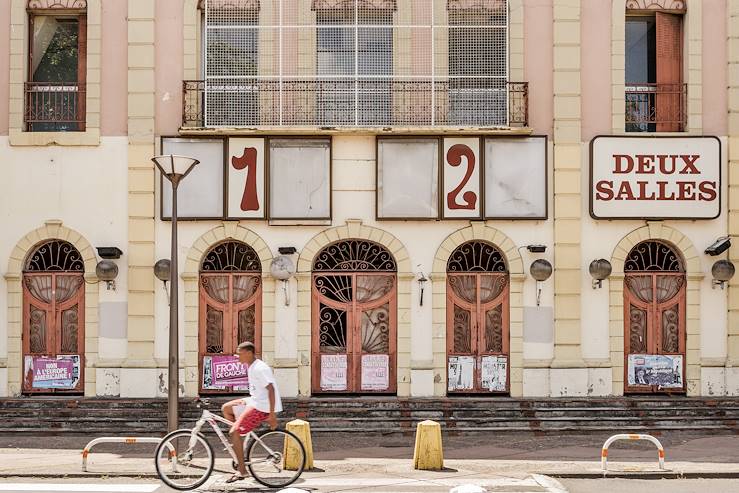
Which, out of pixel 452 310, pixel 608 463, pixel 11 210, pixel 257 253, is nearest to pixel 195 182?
pixel 257 253

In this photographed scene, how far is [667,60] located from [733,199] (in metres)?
3.00

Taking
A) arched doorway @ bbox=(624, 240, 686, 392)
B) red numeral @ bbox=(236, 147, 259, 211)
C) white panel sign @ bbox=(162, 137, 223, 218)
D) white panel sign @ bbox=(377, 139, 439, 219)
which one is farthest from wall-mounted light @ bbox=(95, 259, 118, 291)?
arched doorway @ bbox=(624, 240, 686, 392)

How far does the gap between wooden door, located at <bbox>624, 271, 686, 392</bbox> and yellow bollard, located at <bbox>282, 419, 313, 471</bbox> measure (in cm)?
838

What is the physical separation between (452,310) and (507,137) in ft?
11.3

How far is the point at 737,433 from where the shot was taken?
19.4m

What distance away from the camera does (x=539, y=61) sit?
21234mm

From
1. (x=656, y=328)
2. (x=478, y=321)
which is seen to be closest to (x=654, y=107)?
(x=656, y=328)

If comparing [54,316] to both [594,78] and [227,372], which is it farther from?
[594,78]

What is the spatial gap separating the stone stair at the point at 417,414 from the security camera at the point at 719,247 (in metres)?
2.73

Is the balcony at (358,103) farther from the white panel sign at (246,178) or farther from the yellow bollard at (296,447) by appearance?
the yellow bollard at (296,447)

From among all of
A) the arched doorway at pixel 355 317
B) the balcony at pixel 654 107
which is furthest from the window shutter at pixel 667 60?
the arched doorway at pixel 355 317

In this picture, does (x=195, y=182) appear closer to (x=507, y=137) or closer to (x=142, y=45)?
(x=142, y=45)

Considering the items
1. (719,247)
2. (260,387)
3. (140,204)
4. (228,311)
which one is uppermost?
(140,204)

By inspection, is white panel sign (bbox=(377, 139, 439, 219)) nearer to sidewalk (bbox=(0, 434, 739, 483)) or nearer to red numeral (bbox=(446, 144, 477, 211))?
red numeral (bbox=(446, 144, 477, 211))
